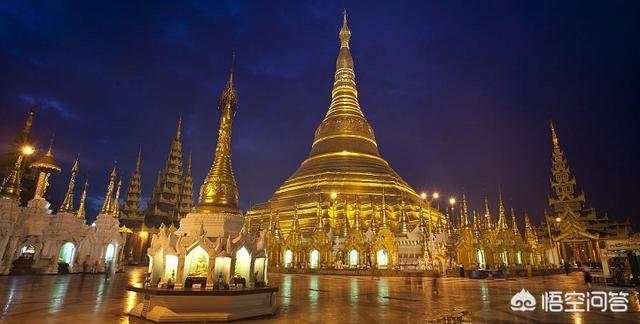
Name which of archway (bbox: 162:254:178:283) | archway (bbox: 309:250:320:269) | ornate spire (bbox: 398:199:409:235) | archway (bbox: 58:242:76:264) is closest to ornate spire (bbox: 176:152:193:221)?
archway (bbox: 58:242:76:264)

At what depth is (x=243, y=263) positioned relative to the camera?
9.48 metres

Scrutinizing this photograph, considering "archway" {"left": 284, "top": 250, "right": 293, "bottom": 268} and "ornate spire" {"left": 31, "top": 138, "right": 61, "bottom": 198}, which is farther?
"archway" {"left": 284, "top": 250, "right": 293, "bottom": 268}

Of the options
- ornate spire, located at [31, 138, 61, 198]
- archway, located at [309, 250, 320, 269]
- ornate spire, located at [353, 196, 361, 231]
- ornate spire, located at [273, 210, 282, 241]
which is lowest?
archway, located at [309, 250, 320, 269]

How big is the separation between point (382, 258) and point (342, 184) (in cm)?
1167

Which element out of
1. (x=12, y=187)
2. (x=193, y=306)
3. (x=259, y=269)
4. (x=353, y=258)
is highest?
(x=12, y=187)

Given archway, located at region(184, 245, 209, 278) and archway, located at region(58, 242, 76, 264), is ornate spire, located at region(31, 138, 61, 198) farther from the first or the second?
archway, located at region(184, 245, 209, 278)

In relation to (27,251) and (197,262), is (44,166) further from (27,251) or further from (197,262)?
(197,262)

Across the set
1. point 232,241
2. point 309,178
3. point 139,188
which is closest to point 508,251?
point 309,178

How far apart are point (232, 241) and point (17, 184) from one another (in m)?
22.2

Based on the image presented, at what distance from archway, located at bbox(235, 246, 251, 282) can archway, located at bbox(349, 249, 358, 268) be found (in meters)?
22.1

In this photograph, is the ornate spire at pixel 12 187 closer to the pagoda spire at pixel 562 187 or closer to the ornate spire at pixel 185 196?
the ornate spire at pixel 185 196

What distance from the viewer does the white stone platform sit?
772 cm

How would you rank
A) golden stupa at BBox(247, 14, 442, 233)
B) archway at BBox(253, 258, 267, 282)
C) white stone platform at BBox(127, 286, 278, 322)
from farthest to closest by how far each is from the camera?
golden stupa at BBox(247, 14, 442, 233) < archway at BBox(253, 258, 267, 282) < white stone platform at BBox(127, 286, 278, 322)

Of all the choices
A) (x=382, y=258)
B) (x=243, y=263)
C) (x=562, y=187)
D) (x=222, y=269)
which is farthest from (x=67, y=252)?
(x=562, y=187)
